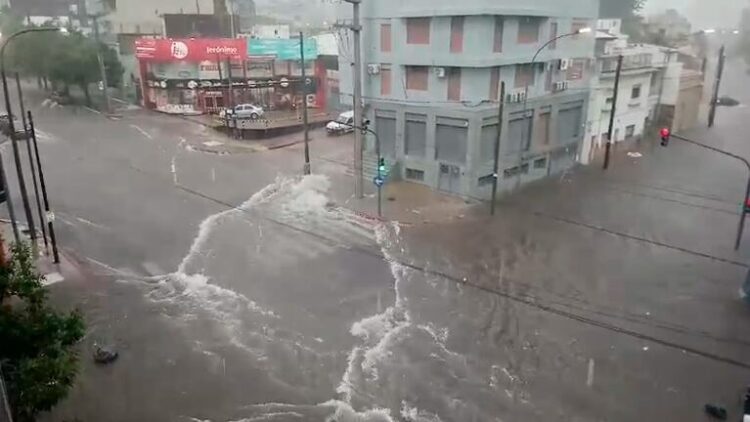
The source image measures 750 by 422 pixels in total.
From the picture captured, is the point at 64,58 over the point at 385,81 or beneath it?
over

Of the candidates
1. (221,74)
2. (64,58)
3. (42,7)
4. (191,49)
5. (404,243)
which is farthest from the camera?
(42,7)

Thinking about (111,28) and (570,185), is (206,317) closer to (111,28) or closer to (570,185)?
(570,185)

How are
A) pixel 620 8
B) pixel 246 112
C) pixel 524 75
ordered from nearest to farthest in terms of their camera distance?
1. pixel 524 75
2. pixel 246 112
3. pixel 620 8

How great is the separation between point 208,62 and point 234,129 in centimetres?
1083

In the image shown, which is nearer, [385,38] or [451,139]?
[451,139]

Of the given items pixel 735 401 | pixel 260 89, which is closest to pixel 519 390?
pixel 735 401

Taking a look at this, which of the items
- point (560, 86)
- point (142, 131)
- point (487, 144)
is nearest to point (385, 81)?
point (487, 144)

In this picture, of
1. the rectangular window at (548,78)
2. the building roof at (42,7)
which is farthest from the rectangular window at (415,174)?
the building roof at (42,7)

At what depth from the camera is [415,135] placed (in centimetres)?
2814

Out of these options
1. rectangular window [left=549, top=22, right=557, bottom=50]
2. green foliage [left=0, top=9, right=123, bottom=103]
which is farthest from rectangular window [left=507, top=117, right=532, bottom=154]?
green foliage [left=0, top=9, right=123, bottom=103]

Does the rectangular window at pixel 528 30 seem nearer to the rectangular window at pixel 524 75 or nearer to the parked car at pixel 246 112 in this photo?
the rectangular window at pixel 524 75

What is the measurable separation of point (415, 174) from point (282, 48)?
25893 mm

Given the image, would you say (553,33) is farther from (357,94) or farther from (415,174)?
(357,94)

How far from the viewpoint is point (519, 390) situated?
41.1 ft
